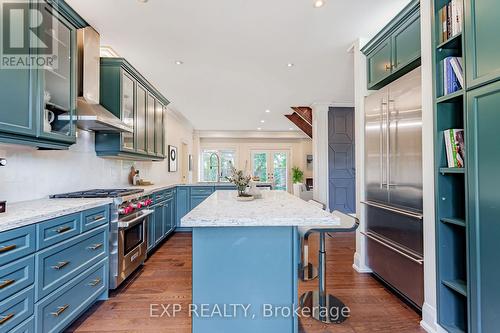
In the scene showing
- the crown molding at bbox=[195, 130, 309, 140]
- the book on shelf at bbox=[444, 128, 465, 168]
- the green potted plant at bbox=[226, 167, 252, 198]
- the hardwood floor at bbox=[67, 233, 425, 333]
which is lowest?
the hardwood floor at bbox=[67, 233, 425, 333]

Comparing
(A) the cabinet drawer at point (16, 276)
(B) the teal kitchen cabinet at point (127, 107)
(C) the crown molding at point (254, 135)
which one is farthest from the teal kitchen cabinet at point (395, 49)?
(C) the crown molding at point (254, 135)

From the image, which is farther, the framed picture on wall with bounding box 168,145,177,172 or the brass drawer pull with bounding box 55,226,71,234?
the framed picture on wall with bounding box 168,145,177,172

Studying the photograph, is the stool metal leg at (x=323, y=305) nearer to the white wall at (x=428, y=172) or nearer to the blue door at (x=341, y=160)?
the white wall at (x=428, y=172)

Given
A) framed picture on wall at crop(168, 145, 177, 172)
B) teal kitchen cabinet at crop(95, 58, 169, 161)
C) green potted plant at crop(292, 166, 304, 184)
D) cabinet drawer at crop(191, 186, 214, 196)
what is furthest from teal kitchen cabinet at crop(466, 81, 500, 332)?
green potted plant at crop(292, 166, 304, 184)

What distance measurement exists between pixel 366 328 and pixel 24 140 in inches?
110

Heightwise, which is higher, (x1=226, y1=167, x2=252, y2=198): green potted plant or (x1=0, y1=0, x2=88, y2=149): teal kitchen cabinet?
(x1=0, y1=0, x2=88, y2=149): teal kitchen cabinet

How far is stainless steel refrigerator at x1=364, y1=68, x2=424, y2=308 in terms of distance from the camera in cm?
197

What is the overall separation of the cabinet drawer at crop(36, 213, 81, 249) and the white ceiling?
1.80 meters

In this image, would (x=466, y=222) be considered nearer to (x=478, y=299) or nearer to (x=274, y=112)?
(x=478, y=299)

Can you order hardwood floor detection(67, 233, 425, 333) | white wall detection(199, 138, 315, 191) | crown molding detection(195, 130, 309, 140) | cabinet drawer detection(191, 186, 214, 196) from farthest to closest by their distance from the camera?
white wall detection(199, 138, 315, 191) < crown molding detection(195, 130, 309, 140) < cabinet drawer detection(191, 186, 214, 196) < hardwood floor detection(67, 233, 425, 333)

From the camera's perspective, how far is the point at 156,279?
104 inches

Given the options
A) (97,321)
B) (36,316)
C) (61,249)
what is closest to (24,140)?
(61,249)

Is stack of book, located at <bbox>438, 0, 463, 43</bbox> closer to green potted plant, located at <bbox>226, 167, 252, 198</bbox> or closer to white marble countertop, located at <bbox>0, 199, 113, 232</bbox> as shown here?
green potted plant, located at <bbox>226, 167, 252, 198</bbox>

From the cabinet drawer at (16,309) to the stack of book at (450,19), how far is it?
299 cm
